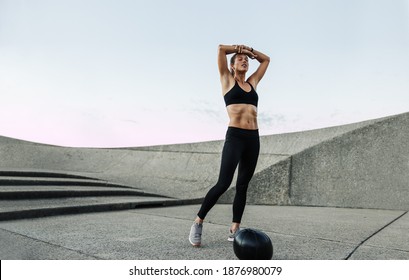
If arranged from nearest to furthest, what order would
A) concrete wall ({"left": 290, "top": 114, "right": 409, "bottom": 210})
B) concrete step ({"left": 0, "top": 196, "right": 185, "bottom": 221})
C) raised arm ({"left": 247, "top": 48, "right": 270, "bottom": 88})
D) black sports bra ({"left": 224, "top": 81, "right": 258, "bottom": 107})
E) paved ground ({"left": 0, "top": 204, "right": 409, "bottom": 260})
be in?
1. paved ground ({"left": 0, "top": 204, "right": 409, "bottom": 260})
2. black sports bra ({"left": 224, "top": 81, "right": 258, "bottom": 107})
3. raised arm ({"left": 247, "top": 48, "right": 270, "bottom": 88})
4. concrete step ({"left": 0, "top": 196, "right": 185, "bottom": 221})
5. concrete wall ({"left": 290, "top": 114, "right": 409, "bottom": 210})

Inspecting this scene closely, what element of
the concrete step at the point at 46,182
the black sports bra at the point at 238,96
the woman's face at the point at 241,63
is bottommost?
the concrete step at the point at 46,182

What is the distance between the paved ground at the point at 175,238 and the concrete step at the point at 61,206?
209 millimetres

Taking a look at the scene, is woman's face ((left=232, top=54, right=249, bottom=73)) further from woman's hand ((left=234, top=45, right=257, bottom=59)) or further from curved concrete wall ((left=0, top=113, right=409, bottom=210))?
curved concrete wall ((left=0, top=113, right=409, bottom=210))

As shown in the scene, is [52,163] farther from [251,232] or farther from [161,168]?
[251,232]

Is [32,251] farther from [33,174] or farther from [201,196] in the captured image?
[201,196]

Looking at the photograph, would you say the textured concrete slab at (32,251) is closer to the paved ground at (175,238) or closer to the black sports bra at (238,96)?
the paved ground at (175,238)

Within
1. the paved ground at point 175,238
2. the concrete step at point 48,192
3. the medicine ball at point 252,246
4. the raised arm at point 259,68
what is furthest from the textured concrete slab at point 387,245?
the concrete step at point 48,192

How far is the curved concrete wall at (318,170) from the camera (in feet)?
24.9

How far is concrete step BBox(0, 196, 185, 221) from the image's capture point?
4922 mm

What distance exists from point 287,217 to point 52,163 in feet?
28.0

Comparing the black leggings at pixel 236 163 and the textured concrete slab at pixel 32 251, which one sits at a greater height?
the black leggings at pixel 236 163

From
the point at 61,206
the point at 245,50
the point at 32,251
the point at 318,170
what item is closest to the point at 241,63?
the point at 245,50

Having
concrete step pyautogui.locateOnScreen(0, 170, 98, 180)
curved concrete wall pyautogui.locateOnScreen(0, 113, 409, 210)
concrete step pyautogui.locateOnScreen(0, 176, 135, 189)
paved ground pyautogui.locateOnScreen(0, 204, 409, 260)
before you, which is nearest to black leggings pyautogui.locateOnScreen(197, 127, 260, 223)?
paved ground pyautogui.locateOnScreen(0, 204, 409, 260)

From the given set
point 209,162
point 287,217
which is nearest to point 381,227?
point 287,217
